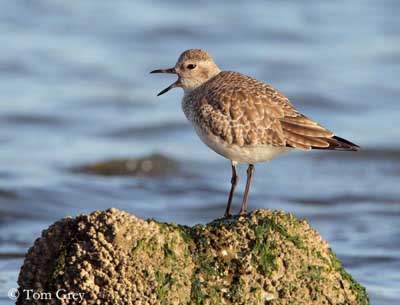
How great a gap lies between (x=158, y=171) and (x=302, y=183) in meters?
2.03

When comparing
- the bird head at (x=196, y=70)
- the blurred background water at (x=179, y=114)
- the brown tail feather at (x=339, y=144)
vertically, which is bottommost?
the brown tail feather at (x=339, y=144)

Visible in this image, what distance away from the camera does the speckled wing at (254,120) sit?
23.4 ft

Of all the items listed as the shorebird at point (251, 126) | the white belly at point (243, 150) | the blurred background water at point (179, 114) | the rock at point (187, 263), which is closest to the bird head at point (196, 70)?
the shorebird at point (251, 126)

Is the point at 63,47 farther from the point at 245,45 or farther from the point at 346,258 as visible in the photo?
the point at 346,258

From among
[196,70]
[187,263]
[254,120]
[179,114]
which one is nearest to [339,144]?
[254,120]

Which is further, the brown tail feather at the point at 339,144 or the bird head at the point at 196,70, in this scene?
the bird head at the point at 196,70

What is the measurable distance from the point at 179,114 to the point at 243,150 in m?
8.71

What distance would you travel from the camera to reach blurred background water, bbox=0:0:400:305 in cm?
1194

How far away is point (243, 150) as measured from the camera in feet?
23.4

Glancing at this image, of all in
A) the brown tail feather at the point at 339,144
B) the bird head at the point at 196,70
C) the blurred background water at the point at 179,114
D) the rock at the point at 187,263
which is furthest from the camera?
the blurred background water at the point at 179,114

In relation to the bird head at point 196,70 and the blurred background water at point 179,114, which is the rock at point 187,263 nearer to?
the bird head at point 196,70

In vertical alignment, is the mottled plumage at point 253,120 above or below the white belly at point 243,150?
above

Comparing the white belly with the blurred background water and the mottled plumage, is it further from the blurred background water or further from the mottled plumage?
the blurred background water

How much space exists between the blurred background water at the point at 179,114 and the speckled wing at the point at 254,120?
225 centimetres
